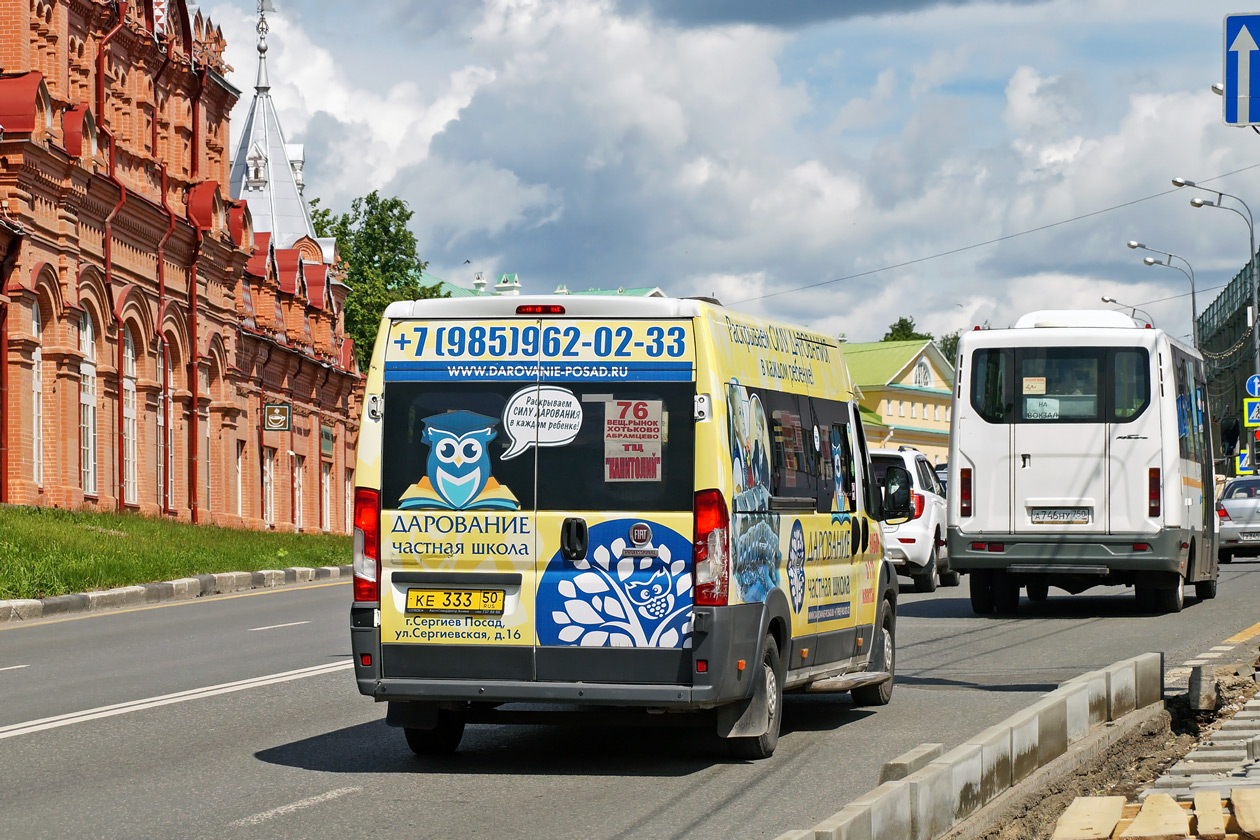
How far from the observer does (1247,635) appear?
16.5 m

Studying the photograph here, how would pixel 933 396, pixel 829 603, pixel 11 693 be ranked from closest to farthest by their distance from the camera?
1. pixel 829 603
2. pixel 11 693
3. pixel 933 396

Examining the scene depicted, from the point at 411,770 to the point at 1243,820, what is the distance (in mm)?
4489

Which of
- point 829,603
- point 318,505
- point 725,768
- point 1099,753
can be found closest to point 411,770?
point 725,768

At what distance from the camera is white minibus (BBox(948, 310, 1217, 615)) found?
18.9 m

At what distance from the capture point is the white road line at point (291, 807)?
300 inches

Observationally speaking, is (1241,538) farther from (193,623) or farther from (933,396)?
(933,396)

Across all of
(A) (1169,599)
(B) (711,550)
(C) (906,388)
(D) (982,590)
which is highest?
(C) (906,388)

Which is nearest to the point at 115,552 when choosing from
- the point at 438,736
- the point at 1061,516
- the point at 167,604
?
the point at 167,604

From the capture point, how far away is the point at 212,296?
4406 cm

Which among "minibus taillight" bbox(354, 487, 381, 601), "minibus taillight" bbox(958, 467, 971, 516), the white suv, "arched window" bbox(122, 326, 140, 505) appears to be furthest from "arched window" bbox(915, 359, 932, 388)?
"minibus taillight" bbox(354, 487, 381, 601)

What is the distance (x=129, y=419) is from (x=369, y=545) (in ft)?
100

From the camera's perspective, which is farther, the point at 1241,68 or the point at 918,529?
the point at 918,529

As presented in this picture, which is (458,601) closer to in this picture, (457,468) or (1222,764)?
(457,468)

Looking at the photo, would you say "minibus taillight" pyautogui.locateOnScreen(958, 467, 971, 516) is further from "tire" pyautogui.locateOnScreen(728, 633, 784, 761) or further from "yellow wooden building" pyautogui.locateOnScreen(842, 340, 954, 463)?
"yellow wooden building" pyautogui.locateOnScreen(842, 340, 954, 463)
